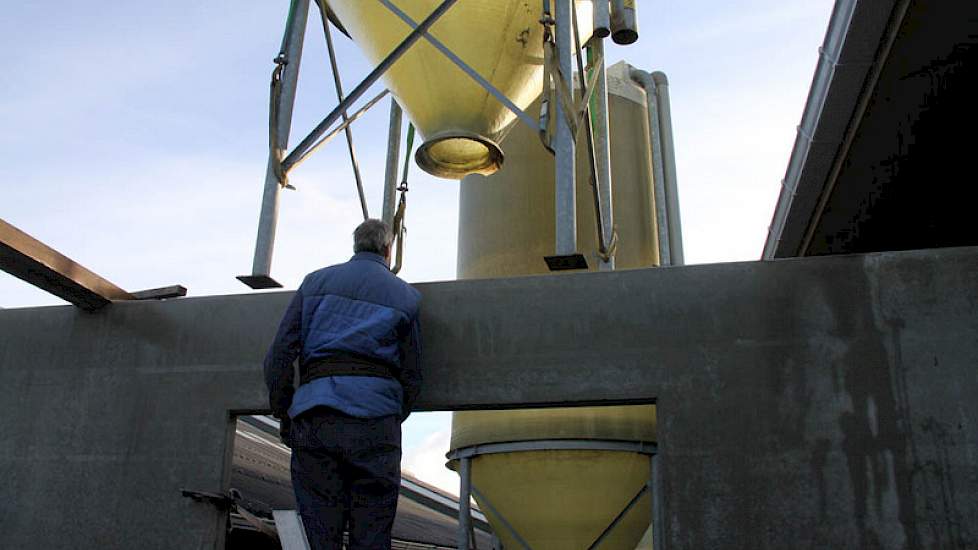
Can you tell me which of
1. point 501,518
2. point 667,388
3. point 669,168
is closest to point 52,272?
point 667,388

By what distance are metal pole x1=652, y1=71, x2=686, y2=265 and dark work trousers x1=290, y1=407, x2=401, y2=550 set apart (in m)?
5.50

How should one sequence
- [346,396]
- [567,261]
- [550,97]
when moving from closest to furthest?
[346,396], [567,261], [550,97]

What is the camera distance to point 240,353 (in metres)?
4.72

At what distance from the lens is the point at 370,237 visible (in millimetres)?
4402

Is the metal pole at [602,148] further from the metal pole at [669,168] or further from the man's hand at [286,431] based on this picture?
the man's hand at [286,431]

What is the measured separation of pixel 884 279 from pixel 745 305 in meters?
0.62

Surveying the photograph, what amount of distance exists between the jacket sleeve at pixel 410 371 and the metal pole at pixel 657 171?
4976 mm

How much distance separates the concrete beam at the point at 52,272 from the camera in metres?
4.43

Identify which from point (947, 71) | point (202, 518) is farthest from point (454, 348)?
point (947, 71)

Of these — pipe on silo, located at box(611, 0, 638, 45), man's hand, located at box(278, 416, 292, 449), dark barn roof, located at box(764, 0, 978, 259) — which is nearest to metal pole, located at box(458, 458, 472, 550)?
man's hand, located at box(278, 416, 292, 449)

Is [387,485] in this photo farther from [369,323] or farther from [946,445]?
[946,445]

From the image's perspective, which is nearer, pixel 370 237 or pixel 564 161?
pixel 370 237

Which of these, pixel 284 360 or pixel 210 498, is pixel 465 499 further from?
pixel 284 360

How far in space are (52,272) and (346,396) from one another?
72.3 inches
